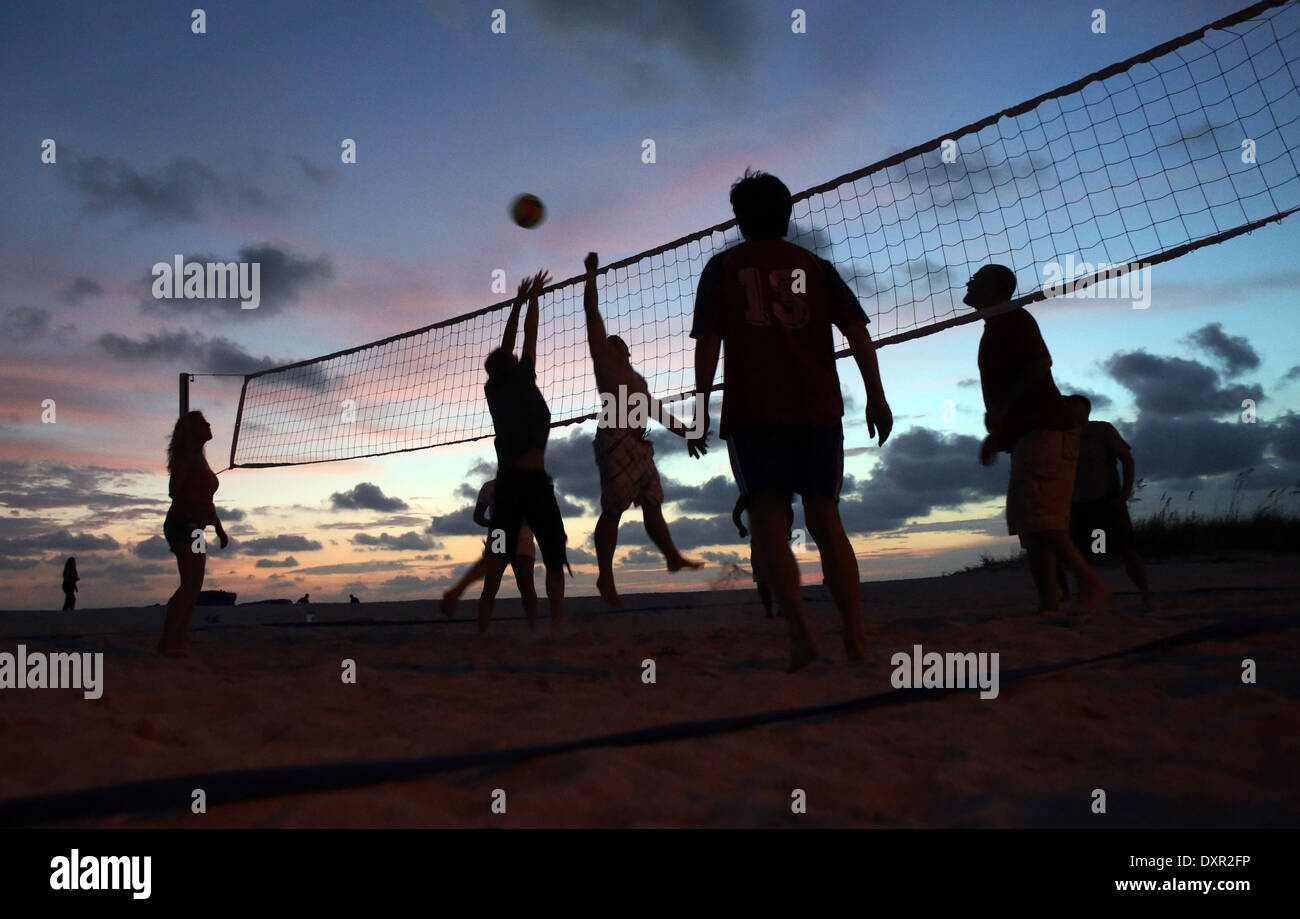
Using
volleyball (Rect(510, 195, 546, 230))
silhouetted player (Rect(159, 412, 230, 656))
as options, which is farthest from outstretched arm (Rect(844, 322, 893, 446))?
volleyball (Rect(510, 195, 546, 230))

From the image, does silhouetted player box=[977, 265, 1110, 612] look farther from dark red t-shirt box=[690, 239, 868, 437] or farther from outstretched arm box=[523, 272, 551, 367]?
outstretched arm box=[523, 272, 551, 367]

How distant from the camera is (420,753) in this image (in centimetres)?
183

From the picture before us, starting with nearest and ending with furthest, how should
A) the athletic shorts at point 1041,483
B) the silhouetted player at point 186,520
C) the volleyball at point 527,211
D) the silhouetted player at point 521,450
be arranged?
the athletic shorts at point 1041,483 < the silhouetted player at point 186,520 < the silhouetted player at point 521,450 < the volleyball at point 527,211

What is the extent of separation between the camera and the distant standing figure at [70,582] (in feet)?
41.2

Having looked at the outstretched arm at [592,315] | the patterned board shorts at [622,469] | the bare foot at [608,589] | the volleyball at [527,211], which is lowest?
the bare foot at [608,589]

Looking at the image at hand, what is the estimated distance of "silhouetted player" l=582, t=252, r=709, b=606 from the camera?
16.0 ft

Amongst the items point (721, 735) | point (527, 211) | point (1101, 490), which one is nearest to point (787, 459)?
point (721, 735)

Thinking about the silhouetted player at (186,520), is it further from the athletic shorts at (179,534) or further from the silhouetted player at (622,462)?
the silhouetted player at (622,462)

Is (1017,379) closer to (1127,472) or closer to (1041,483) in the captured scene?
(1041,483)

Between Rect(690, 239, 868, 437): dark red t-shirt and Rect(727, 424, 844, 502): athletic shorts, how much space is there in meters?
0.04

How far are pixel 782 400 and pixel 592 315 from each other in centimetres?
172

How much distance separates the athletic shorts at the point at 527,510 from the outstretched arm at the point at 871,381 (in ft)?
6.73

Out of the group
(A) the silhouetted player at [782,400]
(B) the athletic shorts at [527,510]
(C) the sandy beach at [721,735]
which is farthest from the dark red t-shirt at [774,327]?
(B) the athletic shorts at [527,510]
